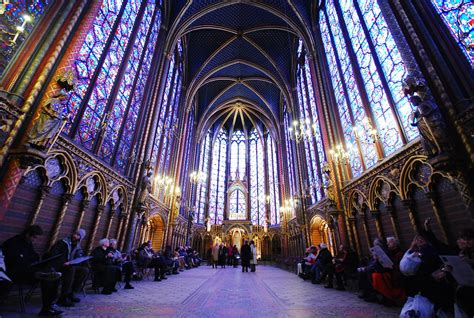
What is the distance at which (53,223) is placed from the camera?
18.8ft

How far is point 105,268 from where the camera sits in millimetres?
5113

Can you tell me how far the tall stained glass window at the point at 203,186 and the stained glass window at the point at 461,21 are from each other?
21933mm

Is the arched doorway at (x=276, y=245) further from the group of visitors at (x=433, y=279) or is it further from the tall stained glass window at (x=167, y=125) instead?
the group of visitors at (x=433, y=279)

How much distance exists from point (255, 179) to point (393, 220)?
20974mm

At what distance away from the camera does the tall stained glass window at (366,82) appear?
7.01 meters

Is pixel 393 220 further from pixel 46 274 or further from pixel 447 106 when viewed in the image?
pixel 46 274

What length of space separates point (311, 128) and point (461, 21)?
978cm

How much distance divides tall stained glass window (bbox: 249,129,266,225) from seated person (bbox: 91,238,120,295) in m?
20.3

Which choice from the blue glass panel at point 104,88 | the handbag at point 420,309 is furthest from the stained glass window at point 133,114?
the handbag at point 420,309

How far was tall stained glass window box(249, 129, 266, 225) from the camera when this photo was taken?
83.3ft

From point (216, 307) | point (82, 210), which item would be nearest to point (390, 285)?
point (216, 307)

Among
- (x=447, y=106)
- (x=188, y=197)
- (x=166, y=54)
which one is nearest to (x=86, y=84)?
(x=166, y=54)

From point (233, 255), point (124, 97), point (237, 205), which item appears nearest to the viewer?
point (124, 97)

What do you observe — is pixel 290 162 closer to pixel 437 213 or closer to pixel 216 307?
pixel 437 213
